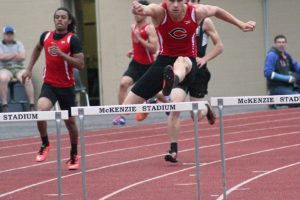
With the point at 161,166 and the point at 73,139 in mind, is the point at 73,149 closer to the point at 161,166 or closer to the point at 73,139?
the point at 73,139

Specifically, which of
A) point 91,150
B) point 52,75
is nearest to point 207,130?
point 91,150

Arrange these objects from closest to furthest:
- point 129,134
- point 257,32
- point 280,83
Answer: point 129,134, point 280,83, point 257,32

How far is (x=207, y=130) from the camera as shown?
16.4m

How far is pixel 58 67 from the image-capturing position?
11.8 meters

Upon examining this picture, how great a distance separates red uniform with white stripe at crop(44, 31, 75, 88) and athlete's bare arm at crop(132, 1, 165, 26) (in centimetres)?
124

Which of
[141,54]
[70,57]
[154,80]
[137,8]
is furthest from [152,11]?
[141,54]

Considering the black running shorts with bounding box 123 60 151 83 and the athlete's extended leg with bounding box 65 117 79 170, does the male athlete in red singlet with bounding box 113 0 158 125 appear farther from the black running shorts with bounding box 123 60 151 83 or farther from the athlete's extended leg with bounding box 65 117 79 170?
the athlete's extended leg with bounding box 65 117 79 170

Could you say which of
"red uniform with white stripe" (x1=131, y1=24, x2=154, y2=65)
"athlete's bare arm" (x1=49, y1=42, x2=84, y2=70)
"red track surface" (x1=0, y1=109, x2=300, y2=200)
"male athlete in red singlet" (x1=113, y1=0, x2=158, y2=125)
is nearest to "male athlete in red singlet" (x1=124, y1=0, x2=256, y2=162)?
"athlete's bare arm" (x1=49, y1=42, x2=84, y2=70)

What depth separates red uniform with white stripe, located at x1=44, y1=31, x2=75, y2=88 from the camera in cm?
1171

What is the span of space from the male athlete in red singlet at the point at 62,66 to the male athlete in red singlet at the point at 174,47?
2.86 ft

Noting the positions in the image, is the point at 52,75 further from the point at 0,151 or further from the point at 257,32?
the point at 257,32

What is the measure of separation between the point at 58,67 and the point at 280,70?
31.1 ft

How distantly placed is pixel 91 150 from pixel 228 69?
1022cm

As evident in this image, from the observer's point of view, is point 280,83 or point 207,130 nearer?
point 207,130
